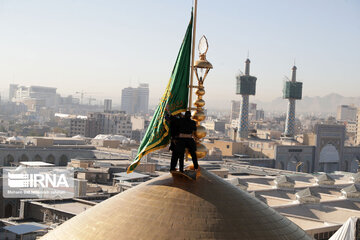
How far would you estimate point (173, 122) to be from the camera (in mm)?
5617

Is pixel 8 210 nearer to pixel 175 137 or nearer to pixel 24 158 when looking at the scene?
pixel 24 158

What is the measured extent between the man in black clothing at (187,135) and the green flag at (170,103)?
0.43ft

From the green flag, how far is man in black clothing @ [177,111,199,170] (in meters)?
0.13

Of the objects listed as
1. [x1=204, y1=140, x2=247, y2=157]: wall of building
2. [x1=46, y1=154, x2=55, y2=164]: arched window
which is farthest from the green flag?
[x1=204, y1=140, x2=247, y2=157]: wall of building

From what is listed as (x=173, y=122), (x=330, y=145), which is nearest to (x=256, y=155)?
(x=330, y=145)

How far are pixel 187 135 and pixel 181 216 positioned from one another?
0.96 m

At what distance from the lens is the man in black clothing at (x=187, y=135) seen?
18.4 feet

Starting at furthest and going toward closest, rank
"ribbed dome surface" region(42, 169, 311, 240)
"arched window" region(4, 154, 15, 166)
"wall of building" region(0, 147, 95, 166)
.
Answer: "wall of building" region(0, 147, 95, 166)
"arched window" region(4, 154, 15, 166)
"ribbed dome surface" region(42, 169, 311, 240)

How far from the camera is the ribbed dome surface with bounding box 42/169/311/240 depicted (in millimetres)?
4867

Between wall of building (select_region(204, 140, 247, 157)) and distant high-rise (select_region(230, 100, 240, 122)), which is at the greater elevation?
distant high-rise (select_region(230, 100, 240, 122))

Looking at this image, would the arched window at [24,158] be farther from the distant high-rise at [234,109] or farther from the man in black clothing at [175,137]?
the distant high-rise at [234,109]

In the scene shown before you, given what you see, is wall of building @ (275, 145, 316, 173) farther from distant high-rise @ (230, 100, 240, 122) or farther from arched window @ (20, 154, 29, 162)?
distant high-rise @ (230, 100, 240, 122)

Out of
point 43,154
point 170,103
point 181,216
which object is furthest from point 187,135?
point 43,154

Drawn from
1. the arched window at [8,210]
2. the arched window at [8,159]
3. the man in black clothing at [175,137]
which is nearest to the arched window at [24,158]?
the arched window at [8,159]
